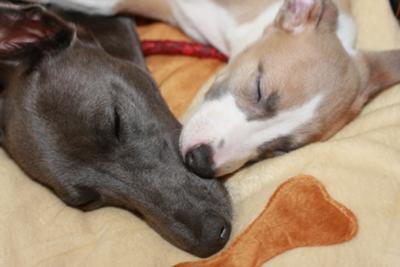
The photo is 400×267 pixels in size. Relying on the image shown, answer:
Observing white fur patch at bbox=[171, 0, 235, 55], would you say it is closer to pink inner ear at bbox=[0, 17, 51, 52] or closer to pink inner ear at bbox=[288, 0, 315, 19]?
pink inner ear at bbox=[288, 0, 315, 19]

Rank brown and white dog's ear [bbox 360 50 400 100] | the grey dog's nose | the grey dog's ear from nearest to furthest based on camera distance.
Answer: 1. the grey dog's nose
2. the grey dog's ear
3. brown and white dog's ear [bbox 360 50 400 100]

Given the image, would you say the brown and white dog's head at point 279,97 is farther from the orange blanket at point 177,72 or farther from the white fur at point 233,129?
the orange blanket at point 177,72

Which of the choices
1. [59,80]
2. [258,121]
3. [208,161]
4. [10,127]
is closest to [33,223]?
[10,127]

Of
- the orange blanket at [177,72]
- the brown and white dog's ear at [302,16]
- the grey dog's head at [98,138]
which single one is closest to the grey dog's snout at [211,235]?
the grey dog's head at [98,138]

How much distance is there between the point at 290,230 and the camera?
2.26 metres

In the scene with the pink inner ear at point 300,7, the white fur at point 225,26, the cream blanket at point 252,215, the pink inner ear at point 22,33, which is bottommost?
the cream blanket at point 252,215

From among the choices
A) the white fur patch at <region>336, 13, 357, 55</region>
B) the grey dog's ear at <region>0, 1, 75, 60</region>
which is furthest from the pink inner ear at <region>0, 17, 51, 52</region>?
the white fur patch at <region>336, 13, 357, 55</region>

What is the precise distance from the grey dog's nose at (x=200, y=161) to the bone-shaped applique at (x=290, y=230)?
0.26m

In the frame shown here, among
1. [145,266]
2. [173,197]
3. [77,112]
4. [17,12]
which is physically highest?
[17,12]

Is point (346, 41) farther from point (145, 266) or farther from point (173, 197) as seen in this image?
point (145, 266)

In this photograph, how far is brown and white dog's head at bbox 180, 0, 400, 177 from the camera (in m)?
2.43

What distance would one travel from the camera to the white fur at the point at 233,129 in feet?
7.92

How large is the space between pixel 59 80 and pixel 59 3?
717mm

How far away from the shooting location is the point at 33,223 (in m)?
2.46
